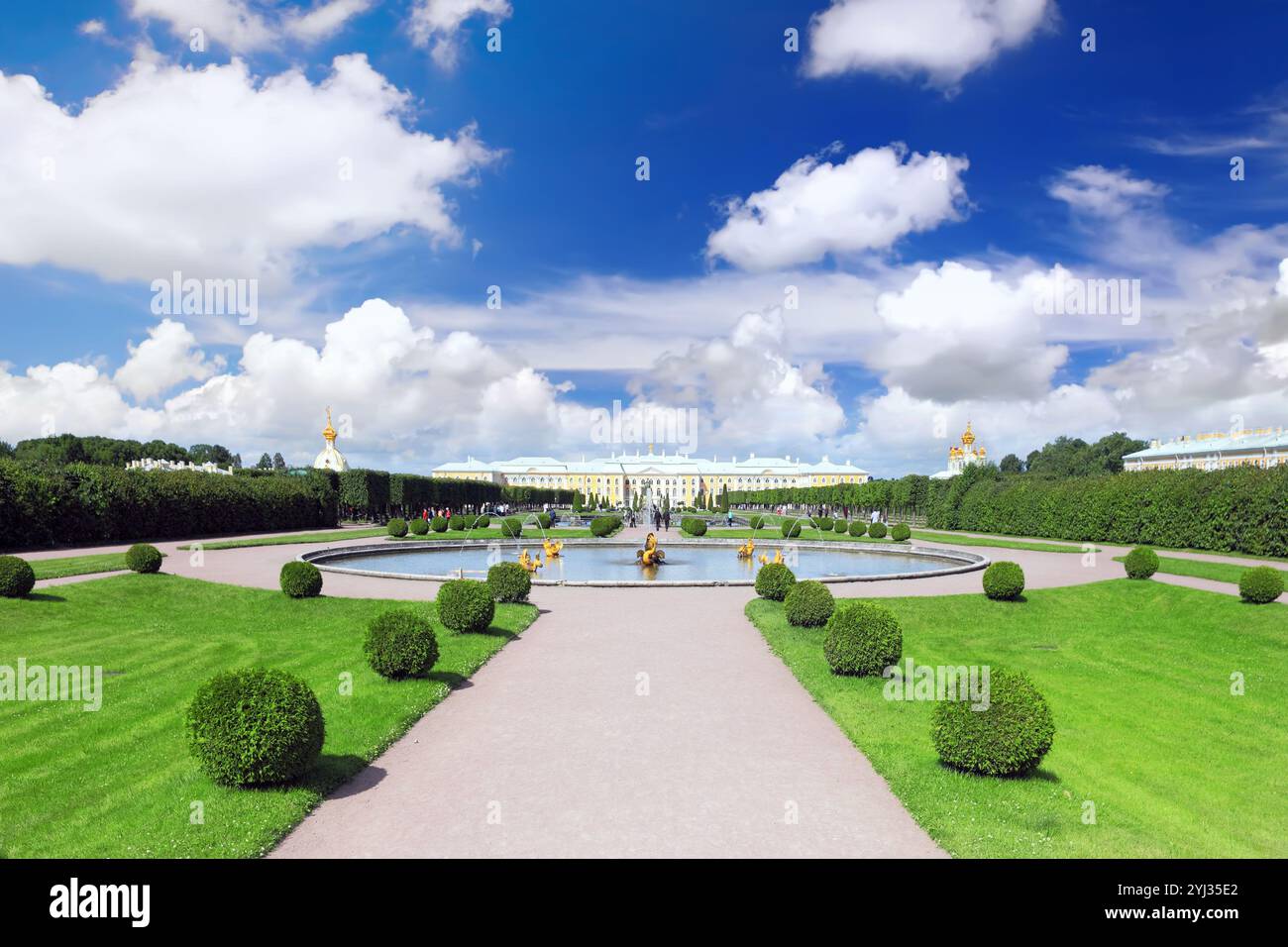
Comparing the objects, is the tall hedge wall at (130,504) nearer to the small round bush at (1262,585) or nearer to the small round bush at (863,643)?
the small round bush at (863,643)

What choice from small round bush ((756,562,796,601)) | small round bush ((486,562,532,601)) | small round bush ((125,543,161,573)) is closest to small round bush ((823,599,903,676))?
small round bush ((756,562,796,601))

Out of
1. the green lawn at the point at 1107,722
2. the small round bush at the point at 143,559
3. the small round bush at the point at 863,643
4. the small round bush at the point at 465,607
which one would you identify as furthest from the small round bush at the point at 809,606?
the small round bush at the point at 143,559

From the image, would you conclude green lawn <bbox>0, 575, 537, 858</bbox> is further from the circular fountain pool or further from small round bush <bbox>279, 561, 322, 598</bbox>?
the circular fountain pool

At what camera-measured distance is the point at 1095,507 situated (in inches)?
1500

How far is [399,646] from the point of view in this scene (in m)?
10.5

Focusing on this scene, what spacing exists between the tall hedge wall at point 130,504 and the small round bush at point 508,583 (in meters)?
24.4

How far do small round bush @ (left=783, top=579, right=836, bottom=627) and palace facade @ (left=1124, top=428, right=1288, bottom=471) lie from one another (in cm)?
6791

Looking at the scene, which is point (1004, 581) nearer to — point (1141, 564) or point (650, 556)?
point (1141, 564)

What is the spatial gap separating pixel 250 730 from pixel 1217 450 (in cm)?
10166

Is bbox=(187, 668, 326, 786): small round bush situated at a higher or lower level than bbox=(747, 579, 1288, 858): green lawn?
higher

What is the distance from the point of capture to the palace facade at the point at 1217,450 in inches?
2840

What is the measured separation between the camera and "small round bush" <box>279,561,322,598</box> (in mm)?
16688
